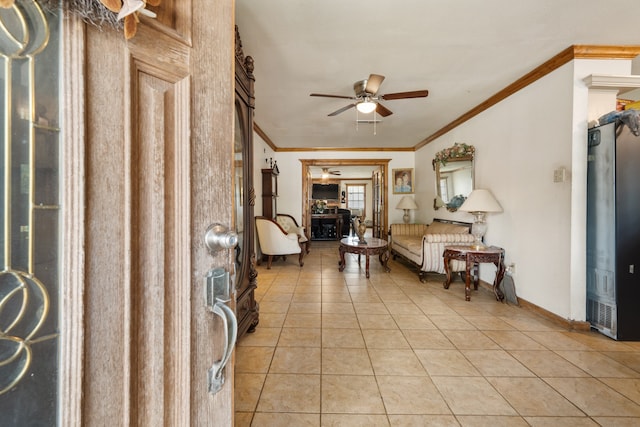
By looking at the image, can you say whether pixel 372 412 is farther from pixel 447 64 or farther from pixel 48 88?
pixel 447 64

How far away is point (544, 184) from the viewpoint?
8.45ft

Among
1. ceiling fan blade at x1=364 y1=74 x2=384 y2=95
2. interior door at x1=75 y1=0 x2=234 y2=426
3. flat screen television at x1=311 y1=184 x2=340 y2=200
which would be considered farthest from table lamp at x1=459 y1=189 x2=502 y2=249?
flat screen television at x1=311 y1=184 x2=340 y2=200

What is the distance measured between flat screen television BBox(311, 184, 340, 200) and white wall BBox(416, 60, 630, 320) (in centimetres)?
697

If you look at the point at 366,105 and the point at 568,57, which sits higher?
the point at 568,57

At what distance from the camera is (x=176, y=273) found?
1.62 feet

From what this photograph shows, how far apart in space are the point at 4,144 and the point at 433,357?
2.30 metres

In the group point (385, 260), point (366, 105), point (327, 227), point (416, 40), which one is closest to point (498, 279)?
point (385, 260)

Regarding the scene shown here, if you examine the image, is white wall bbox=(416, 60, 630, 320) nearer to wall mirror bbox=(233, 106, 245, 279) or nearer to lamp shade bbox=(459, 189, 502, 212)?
lamp shade bbox=(459, 189, 502, 212)

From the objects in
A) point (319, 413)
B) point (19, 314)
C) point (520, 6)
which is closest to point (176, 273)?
point (19, 314)

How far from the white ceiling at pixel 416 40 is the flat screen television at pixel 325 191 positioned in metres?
6.70

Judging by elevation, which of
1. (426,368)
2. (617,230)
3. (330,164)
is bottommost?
(426,368)

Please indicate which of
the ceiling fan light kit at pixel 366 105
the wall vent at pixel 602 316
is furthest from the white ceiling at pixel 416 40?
the wall vent at pixel 602 316

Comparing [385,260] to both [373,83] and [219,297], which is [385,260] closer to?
[373,83]

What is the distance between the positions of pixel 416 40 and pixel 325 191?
8.08 m
